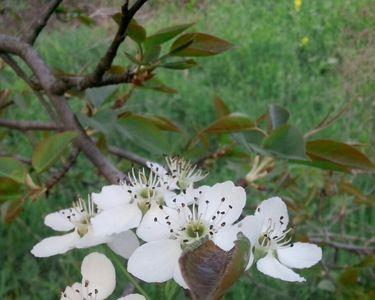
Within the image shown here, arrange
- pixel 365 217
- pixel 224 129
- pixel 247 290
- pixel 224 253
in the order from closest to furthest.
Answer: pixel 224 253 → pixel 224 129 → pixel 247 290 → pixel 365 217

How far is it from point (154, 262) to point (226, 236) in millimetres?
54

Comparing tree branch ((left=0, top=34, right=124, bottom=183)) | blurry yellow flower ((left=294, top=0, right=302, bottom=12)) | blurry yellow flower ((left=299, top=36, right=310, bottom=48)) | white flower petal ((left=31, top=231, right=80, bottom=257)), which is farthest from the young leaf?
blurry yellow flower ((left=299, top=36, right=310, bottom=48))

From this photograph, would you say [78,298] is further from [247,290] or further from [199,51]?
[247,290]

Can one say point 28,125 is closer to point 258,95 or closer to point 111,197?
point 111,197

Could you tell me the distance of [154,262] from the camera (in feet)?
1.74

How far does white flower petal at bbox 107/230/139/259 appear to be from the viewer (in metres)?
0.58

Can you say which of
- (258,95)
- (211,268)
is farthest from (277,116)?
(258,95)

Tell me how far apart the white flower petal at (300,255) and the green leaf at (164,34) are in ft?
0.86

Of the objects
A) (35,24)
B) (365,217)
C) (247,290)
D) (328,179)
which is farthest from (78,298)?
(365,217)

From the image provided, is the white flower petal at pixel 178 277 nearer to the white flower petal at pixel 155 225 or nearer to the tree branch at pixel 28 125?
the white flower petal at pixel 155 225

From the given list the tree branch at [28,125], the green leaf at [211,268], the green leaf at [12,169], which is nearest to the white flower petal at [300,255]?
the green leaf at [211,268]

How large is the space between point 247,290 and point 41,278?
1.58 ft

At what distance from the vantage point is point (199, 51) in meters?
0.83

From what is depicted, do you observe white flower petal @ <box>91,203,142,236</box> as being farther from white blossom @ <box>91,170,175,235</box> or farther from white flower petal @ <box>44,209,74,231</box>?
white flower petal @ <box>44,209,74,231</box>
